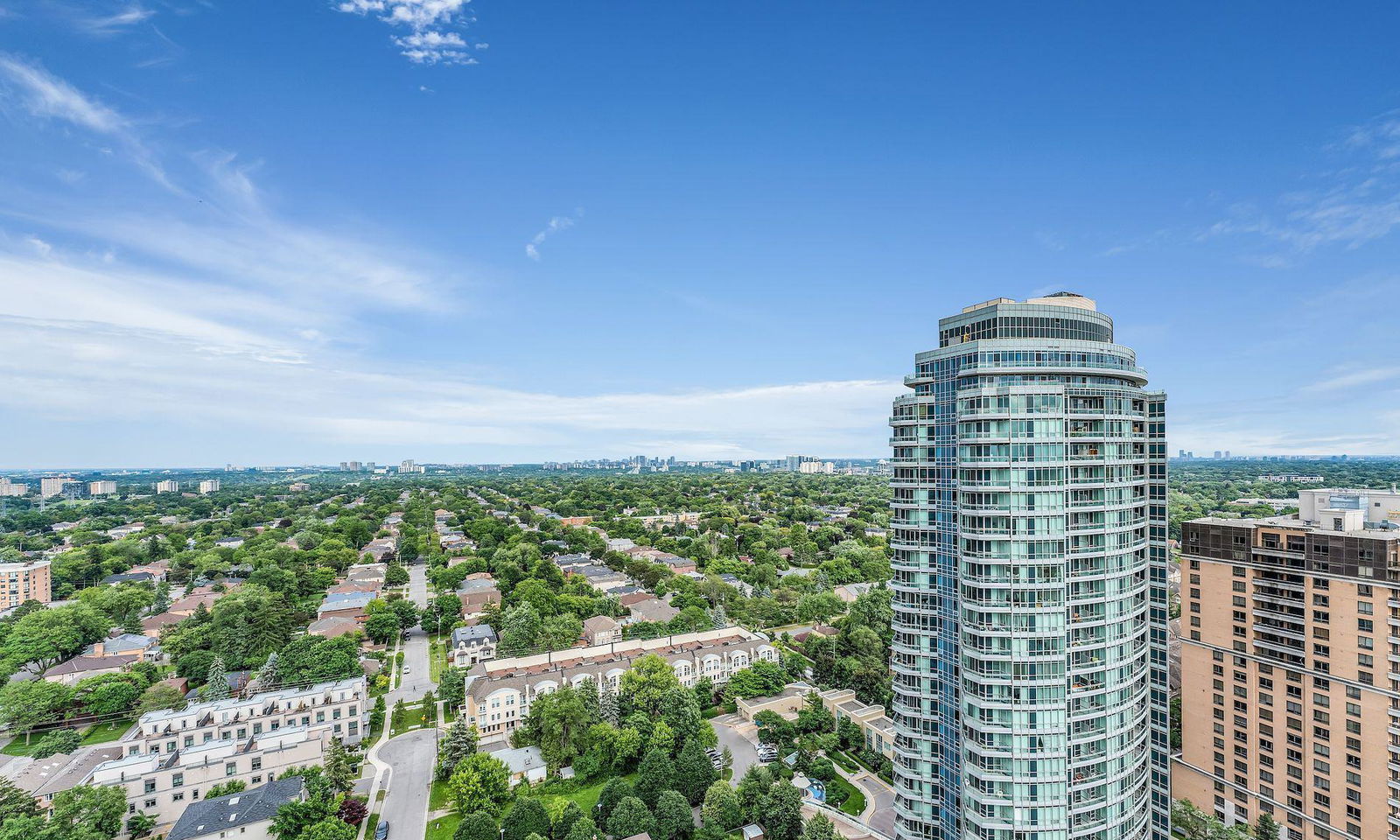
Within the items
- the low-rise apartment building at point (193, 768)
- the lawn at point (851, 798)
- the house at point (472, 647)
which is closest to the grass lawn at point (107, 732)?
the low-rise apartment building at point (193, 768)

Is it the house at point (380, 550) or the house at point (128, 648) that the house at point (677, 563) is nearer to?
the house at point (380, 550)

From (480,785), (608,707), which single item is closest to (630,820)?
(480,785)

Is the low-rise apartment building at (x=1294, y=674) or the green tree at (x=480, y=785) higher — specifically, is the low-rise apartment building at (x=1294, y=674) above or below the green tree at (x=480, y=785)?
above

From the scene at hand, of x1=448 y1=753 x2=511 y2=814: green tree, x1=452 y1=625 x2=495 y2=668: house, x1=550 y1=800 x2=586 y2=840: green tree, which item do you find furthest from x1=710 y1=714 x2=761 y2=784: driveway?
x1=452 y1=625 x2=495 y2=668: house

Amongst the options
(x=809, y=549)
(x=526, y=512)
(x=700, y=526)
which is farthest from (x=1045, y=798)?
(x=526, y=512)

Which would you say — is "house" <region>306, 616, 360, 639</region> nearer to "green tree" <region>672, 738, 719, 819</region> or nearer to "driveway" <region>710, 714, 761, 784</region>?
"driveway" <region>710, 714, 761, 784</region>

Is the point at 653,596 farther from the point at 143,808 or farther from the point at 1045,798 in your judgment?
the point at 1045,798

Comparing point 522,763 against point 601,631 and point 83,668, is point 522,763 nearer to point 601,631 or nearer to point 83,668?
point 601,631
